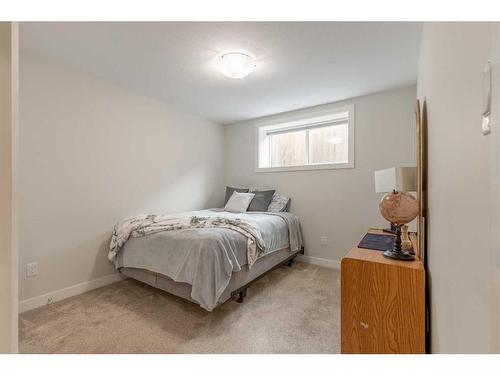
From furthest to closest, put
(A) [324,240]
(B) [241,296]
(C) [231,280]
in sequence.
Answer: (A) [324,240] → (B) [241,296] → (C) [231,280]

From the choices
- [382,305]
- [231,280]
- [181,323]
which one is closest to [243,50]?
[231,280]

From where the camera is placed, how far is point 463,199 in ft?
2.19

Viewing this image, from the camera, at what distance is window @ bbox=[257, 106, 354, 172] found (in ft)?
10.8

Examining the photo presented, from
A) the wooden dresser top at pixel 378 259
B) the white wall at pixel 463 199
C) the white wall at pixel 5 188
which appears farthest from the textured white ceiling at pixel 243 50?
the wooden dresser top at pixel 378 259

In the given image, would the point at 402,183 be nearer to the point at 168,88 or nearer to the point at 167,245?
the point at 167,245

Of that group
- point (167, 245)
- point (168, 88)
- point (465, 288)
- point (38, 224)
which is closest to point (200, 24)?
point (168, 88)

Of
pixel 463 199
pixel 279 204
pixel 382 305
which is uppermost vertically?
pixel 463 199

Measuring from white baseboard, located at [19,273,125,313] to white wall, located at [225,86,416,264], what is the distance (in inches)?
100

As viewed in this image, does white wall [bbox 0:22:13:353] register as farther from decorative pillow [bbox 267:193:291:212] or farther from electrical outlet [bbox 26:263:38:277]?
decorative pillow [bbox 267:193:291:212]

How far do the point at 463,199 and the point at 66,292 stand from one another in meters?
3.14

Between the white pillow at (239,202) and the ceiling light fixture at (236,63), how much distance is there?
6.12 feet

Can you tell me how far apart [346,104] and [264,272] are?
2452mm

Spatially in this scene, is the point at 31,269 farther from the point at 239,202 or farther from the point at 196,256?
the point at 239,202
